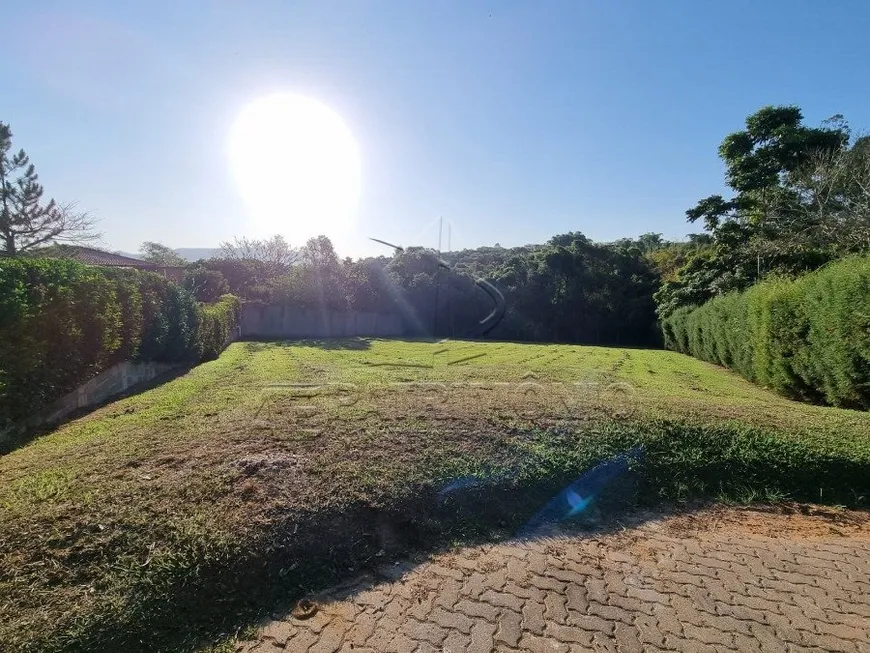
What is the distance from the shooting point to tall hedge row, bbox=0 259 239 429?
14.4 feet

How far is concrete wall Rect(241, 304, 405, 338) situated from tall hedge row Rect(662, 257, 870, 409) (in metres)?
17.7

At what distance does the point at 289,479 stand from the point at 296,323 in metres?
21.8

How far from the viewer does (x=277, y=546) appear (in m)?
2.61

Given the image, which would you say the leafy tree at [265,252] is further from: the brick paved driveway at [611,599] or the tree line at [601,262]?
the brick paved driveway at [611,599]

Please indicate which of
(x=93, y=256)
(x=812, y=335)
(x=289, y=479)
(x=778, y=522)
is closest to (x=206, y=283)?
(x=93, y=256)

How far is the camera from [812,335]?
8227mm

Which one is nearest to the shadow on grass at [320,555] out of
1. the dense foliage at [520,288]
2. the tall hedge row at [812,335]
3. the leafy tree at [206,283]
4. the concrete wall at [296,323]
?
the tall hedge row at [812,335]

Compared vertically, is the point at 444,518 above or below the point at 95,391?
below

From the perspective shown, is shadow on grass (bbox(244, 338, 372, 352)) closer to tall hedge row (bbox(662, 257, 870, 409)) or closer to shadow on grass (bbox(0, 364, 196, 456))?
shadow on grass (bbox(0, 364, 196, 456))

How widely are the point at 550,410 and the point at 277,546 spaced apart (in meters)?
3.20

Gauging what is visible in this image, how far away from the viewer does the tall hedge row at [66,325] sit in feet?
14.4

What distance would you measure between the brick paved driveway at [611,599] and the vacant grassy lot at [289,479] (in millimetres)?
333

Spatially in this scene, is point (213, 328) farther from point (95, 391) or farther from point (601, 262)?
point (601, 262)

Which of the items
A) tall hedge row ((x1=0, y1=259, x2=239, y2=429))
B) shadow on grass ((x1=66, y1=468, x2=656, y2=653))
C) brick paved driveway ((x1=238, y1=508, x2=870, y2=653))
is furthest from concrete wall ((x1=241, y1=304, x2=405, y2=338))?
brick paved driveway ((x1=238, y1=508, x2=870, y2=653))
